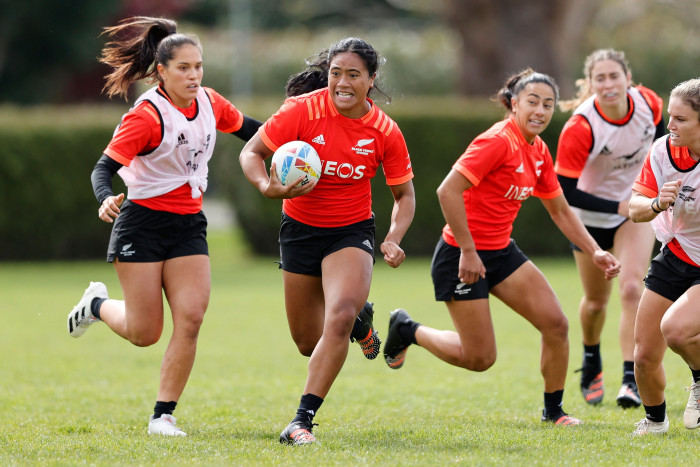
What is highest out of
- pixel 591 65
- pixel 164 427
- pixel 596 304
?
pixel 591 65

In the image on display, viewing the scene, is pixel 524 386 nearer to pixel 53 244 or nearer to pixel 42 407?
pixel 42 407

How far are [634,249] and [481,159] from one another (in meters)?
1.90

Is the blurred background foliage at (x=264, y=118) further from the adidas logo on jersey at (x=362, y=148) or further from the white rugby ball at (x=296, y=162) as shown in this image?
the white rugby ball at (x=296, y=162)

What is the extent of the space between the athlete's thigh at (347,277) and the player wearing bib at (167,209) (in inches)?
33.4

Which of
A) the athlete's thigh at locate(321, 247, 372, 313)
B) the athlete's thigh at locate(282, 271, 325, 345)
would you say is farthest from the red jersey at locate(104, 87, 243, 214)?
the athlete's thigh at locate(321, 247, 372, 313)

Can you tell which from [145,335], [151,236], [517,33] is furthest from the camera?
[517,33]

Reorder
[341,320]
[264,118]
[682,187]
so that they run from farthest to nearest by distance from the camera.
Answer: [264,118]
[341,320]
[682,187]

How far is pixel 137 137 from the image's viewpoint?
5.96m

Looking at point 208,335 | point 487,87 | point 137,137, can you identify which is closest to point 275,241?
point 487,87

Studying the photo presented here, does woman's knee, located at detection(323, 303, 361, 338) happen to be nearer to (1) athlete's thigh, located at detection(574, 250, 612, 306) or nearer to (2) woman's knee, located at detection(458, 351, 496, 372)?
(2) woman's knee, located at detection(458, 351, 496, 372)

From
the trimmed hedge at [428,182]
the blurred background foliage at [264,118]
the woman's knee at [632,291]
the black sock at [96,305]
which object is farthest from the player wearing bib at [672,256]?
the trimmed hedge at [428,182]

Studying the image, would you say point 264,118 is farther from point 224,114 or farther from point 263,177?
point 263,177

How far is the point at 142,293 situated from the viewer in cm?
618

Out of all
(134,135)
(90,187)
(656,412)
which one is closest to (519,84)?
(656,412)
